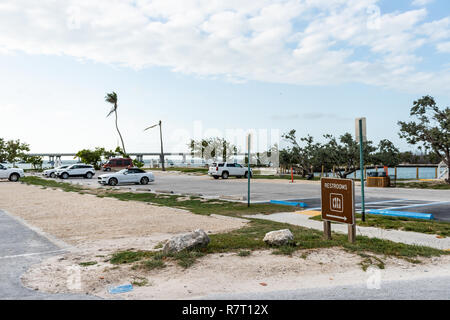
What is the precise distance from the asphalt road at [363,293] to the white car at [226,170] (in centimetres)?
3135

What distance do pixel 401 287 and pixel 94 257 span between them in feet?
16.2

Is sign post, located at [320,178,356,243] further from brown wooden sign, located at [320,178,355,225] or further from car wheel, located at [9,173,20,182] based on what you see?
car wheel, located at [9,173,20,182]

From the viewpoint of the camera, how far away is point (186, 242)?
22.8ft

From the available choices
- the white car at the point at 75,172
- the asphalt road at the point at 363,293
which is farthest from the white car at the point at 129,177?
the asphalt road at the point at 363,293

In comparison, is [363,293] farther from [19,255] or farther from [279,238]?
[19,255]

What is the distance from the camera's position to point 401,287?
206 inches

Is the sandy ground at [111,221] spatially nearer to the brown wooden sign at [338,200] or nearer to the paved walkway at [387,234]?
the paved walkway at [387,234]

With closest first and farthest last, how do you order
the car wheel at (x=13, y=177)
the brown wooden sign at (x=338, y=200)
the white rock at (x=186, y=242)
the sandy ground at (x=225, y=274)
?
the sandy ground at (x=225, y=274), the white rock at (x=186, y=242), the brown wooden sign at (x=338, y=200), the car wheel at (x=13, y=177)

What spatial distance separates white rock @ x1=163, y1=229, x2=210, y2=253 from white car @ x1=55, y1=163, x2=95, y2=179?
36156mm

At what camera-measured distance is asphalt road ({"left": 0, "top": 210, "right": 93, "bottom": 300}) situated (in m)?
5.04

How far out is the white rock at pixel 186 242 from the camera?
22.4 ft

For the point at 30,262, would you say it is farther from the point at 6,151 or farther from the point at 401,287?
the point at 6,151
